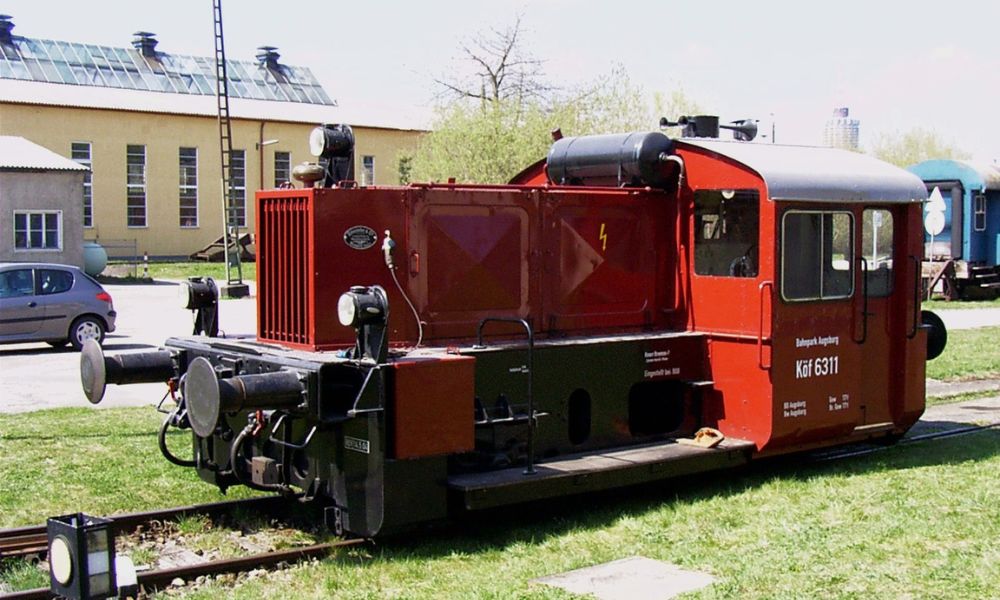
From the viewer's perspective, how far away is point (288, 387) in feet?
23.6

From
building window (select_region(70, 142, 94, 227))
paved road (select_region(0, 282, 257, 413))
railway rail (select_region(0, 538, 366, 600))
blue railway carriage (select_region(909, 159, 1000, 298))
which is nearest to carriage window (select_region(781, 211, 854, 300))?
railway rail (select_region(0, 538, 366, 600))

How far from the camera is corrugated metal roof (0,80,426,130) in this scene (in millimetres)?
46719

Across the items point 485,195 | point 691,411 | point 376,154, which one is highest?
point 376,154

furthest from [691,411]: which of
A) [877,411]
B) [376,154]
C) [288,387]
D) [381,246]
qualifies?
[376,154]

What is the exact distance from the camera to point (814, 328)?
957 cm

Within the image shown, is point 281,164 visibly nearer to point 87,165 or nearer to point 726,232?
point 87,165

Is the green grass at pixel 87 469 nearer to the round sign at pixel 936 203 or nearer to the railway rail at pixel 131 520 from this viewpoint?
the railway rail at pixel 131 520

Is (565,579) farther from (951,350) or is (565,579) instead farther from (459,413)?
(951,350)

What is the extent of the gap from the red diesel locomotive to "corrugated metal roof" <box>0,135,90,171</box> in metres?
29.2

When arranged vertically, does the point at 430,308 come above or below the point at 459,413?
above

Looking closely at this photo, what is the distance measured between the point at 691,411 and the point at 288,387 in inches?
154

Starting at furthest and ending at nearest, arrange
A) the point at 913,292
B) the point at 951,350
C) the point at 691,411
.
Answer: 1. the point at 951,350
2. the point at 913,292
3. the point at 691,411

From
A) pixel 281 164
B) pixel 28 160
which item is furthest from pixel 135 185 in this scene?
pixel 28 160

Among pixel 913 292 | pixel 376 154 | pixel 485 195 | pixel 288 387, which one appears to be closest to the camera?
pixel 288 387
